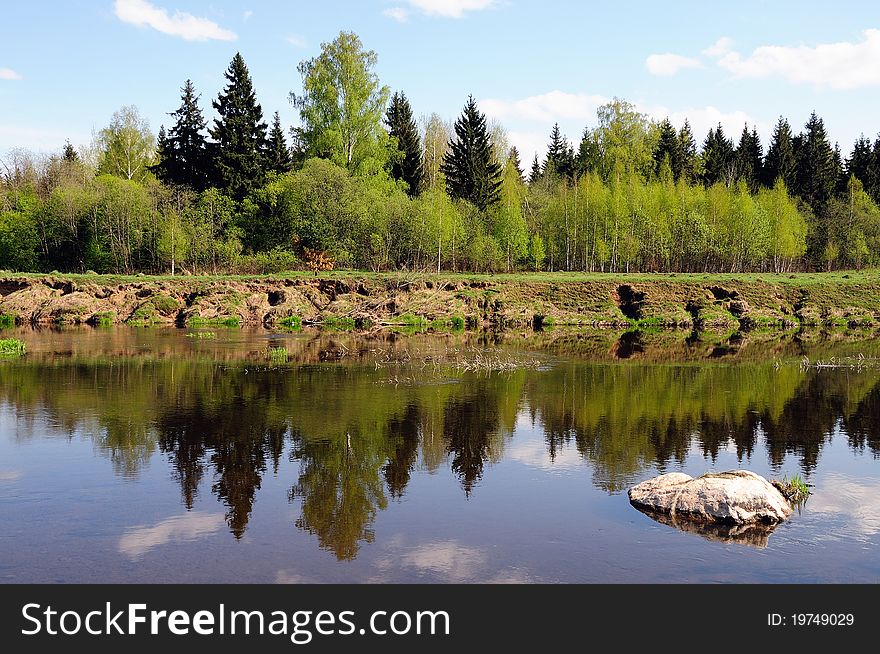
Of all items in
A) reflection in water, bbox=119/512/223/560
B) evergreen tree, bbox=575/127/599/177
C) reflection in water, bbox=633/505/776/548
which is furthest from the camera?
evergreen tree, bbox=575/127/599/177

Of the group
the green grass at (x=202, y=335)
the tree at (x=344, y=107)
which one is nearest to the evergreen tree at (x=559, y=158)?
the tree at (x=344, y=107)

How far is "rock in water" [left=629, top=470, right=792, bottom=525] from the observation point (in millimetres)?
13070

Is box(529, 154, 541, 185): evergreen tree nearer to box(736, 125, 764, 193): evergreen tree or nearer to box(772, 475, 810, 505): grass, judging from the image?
box(736, 125, 764, 193): evergreen tree

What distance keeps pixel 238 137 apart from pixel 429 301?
33397mm

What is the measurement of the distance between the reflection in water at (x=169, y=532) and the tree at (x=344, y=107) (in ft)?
225

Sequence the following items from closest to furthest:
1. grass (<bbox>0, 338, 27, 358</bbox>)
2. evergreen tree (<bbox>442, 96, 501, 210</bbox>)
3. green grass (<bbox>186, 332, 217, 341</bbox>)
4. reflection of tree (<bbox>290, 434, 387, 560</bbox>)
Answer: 1. reflection of tree (<bbox>290, 434, 387, 560</bbox>)
2. grass (<bbox>0, 338, 27, 358</bbox>)
3. green grass (<bbox>186, 332, 217, 341</bbox>)
4. evergreen tree (<bbox>442, 96, 501, 210</bbox>)

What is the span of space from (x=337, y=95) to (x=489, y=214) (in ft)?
70.5

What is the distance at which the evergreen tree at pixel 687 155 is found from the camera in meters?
104

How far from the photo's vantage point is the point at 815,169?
109 m

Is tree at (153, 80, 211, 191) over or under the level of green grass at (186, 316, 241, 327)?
over

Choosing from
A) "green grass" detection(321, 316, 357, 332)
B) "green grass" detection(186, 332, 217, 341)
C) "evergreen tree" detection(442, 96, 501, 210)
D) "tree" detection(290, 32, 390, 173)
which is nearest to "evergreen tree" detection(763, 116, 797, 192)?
"evergreen tree" detection(442, 96, 501, 210)

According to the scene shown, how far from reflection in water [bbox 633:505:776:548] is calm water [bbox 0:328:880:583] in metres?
0.08

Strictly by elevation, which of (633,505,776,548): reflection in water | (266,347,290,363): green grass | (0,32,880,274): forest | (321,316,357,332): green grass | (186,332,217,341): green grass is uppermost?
(0,32,880,274): forest

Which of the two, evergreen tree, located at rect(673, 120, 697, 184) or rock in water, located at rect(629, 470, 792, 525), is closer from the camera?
rock in water, located at rect(629, 470, 792, 525)
